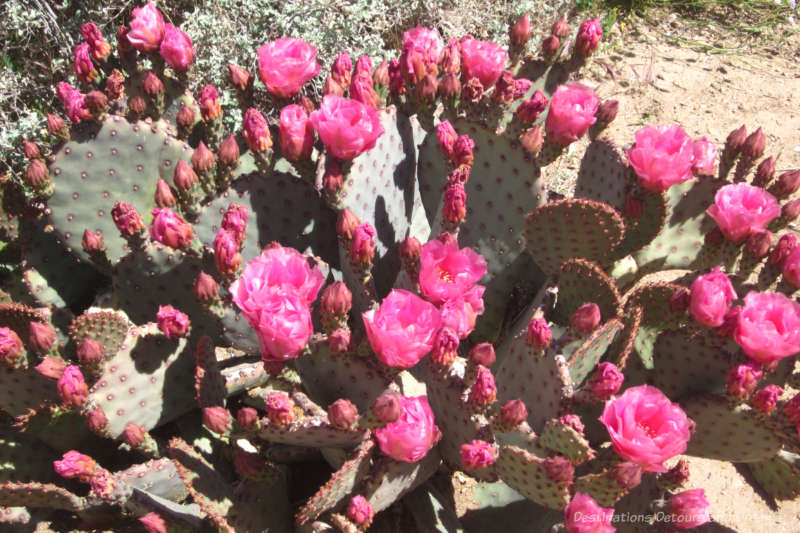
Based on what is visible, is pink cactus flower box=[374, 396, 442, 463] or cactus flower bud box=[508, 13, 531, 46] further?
cactus flower bud box=[508, 13, 531, 46]

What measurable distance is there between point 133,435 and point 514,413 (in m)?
0.93

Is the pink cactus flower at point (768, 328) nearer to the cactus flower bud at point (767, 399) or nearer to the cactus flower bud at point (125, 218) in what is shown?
the cactus flower bud at point (767, 399)

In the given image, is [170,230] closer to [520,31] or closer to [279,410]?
[279,410]

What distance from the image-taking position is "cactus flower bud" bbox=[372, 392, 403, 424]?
1.41 meters

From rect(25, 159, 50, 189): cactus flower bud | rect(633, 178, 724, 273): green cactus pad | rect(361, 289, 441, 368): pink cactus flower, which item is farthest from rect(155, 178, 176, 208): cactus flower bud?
rect(633, 178, 724, 273): green cactus pad

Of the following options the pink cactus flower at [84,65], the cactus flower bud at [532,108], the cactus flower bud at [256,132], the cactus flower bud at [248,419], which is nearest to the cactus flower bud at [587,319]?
the cactus flower bud at [532,108]

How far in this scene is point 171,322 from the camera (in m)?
1.64

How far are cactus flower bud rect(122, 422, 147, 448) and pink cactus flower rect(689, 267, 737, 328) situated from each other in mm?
1413

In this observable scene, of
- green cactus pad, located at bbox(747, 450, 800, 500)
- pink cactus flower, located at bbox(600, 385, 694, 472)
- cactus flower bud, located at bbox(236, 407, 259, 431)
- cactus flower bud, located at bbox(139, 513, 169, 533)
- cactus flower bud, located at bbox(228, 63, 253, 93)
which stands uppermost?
cactus flower bud, located at bbox(228, 63, 253, 93)

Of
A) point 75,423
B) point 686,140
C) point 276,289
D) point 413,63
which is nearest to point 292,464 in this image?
point 75,423

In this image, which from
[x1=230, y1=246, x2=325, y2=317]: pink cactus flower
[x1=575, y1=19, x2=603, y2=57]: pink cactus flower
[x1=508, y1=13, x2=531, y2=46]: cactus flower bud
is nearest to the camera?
[x1=230, y1=246, x2=325, y2=317]: pink cactus flower

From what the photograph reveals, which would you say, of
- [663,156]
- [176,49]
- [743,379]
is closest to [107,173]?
[176,49]

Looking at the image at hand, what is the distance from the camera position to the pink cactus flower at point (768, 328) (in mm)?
1578

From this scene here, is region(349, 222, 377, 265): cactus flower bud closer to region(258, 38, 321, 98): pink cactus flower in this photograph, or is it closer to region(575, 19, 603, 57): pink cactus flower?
region(258, 38, 321, 98): pink cactus flower
